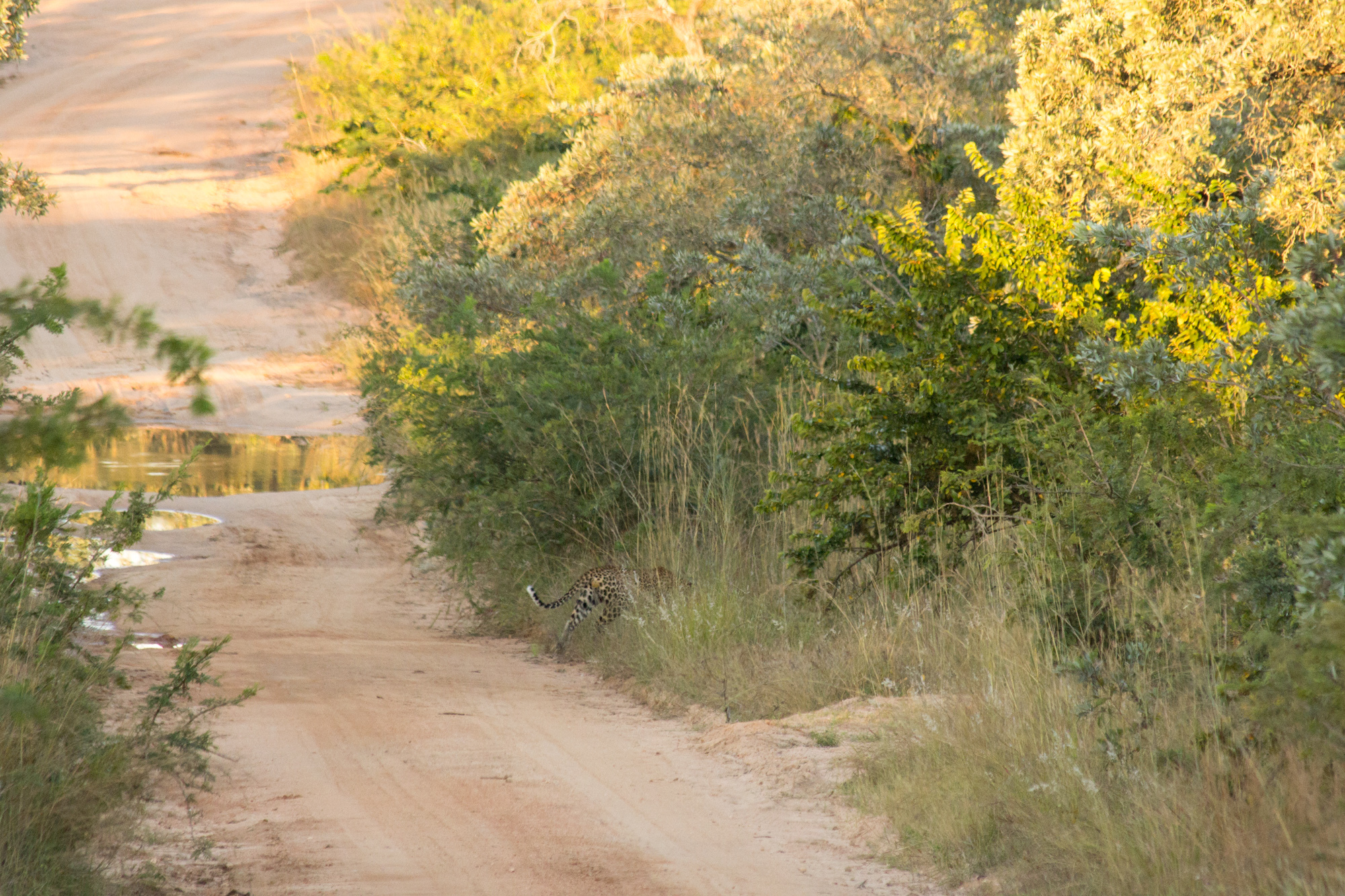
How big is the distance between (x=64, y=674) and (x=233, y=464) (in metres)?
12.7

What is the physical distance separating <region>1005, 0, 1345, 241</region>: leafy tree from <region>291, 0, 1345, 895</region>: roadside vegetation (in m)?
0.03

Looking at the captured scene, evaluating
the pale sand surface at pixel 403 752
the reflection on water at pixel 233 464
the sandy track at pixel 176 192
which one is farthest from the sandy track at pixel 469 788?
the sandy track at pixel 176 192

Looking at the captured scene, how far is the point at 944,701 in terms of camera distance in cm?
505

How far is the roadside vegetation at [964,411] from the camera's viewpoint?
A: 3.86m

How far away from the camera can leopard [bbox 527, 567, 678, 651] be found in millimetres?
7765

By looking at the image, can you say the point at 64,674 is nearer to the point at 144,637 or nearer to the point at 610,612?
the point at 144,637

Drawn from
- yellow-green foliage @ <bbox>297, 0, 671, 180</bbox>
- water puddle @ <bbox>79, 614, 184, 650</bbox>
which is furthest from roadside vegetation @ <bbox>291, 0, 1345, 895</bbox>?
yellow-green foliage @ <bbox>297, 0, 671, 180</bbox>

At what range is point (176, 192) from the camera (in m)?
29.8

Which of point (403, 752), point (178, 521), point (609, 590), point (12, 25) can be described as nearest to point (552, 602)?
point (609, 590)

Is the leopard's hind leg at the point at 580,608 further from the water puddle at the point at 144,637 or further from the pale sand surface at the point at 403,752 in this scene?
the water puddle at the point at 144,637

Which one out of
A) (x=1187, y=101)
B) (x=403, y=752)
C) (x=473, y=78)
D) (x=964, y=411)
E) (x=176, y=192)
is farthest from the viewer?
(x=176, y=192)

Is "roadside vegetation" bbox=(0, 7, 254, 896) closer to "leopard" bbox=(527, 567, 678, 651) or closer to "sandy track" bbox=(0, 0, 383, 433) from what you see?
"leopard" bbox=(527, 567, 678, 651)

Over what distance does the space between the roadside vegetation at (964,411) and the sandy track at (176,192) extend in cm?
852

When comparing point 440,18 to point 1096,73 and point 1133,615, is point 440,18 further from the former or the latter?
point 1133,615
